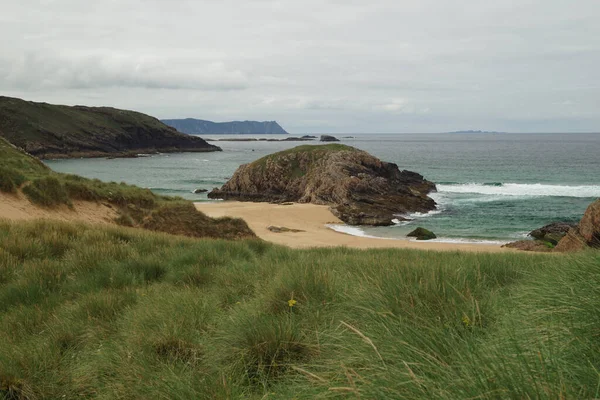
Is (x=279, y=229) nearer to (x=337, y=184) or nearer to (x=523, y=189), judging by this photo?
(x=337, y=184)

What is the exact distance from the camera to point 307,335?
13.7ft

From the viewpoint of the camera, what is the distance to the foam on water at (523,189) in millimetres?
52094

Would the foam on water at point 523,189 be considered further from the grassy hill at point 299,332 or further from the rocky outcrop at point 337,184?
the grassy hill at point 299,332

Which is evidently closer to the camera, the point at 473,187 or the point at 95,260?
the point at 95,260

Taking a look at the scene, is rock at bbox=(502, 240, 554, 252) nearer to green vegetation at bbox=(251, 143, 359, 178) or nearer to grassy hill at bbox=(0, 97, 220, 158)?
green vegetation at bbox=(251, 143, 359, 178)

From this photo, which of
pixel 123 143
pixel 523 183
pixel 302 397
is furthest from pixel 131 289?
pixel 123 143

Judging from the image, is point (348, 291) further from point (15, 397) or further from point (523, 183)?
point (523, 183)

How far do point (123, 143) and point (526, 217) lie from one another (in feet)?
419

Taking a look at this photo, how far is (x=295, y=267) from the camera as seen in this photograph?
6.06m

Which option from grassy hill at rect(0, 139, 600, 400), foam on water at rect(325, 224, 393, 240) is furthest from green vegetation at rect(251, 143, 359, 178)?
grassy hill at rect(0, 139, 600, 400)

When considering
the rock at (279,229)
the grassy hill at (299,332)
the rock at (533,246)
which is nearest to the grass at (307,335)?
the grassy hill at (299,332)

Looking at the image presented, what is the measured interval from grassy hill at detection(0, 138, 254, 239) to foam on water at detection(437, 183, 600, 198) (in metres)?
41.7

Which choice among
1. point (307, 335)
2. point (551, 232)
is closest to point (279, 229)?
point (551, 232)

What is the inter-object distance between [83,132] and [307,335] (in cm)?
14389
